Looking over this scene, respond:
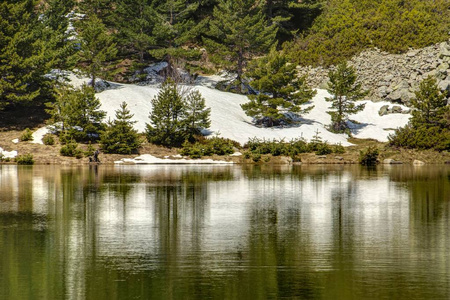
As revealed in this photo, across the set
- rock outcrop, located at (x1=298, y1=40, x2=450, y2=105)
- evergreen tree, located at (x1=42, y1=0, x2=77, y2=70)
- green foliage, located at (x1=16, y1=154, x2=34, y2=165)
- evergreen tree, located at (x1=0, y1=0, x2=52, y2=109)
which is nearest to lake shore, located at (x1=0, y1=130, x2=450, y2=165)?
green foliage, located at (x1=16, y1=154, x2=34, y2=165)

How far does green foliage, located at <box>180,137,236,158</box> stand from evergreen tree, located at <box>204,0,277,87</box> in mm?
17713

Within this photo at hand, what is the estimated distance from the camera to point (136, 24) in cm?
6944

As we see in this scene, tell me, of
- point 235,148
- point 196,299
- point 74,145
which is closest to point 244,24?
point 235,148

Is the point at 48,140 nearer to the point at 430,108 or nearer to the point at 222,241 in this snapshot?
the point at 430,108

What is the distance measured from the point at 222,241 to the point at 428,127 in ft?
131

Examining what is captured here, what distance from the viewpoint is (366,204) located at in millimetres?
23719

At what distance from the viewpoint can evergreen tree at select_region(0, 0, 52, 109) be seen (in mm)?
51750

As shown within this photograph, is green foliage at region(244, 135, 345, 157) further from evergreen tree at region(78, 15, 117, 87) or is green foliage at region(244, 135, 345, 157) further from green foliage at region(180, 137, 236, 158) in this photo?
evergreen tree at region(78, 15, 117, 87)

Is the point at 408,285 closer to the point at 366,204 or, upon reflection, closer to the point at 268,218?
the point at 268,218

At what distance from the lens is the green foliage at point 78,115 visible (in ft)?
163

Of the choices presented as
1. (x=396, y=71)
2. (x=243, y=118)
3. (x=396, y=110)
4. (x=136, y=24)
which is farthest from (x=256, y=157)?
(x=136, y=24)

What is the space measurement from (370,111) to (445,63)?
9056 millimetres

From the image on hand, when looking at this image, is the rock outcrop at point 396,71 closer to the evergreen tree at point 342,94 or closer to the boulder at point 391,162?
the evergreen tree at point 342,94

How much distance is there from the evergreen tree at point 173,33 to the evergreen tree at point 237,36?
2270 mm
